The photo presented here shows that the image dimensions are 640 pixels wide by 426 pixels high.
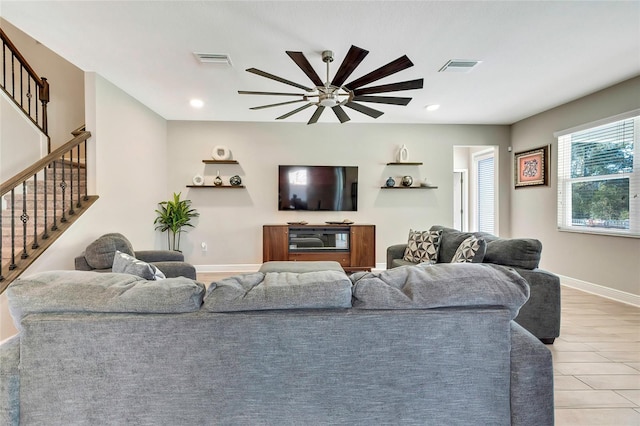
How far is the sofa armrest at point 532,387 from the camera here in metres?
1.07

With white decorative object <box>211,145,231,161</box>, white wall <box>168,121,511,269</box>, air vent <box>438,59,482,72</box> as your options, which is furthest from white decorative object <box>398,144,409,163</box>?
white decorative object <box>211,145,231,161</box>

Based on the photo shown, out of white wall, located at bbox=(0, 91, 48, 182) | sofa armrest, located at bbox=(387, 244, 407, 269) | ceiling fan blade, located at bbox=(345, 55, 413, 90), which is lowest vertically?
sofa armrest, located at bbox=(387, 244, 407, 269)

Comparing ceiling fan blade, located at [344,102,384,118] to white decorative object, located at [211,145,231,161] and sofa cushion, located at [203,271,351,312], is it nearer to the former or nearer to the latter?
sofa cushion, located at [203,271,351,312]

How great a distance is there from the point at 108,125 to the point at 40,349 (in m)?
3.33

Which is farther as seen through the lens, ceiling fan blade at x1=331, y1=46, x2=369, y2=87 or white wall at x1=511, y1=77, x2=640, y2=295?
white wall at x1=511, y1=77, x2=640, y2=295

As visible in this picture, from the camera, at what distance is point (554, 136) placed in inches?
175

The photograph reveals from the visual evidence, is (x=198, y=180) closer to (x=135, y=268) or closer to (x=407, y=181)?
(x=135, y=268)

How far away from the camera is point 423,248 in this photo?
3379 mm

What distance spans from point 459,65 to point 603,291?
3.42m

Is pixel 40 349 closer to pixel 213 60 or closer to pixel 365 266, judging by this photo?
pixel 213 60

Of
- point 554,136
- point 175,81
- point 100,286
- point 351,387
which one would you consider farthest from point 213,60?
point 554,136

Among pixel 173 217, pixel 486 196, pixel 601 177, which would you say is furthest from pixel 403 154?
pixel 173 217

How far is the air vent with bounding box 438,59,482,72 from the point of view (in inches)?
117

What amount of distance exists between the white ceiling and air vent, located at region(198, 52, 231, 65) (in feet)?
0.24
